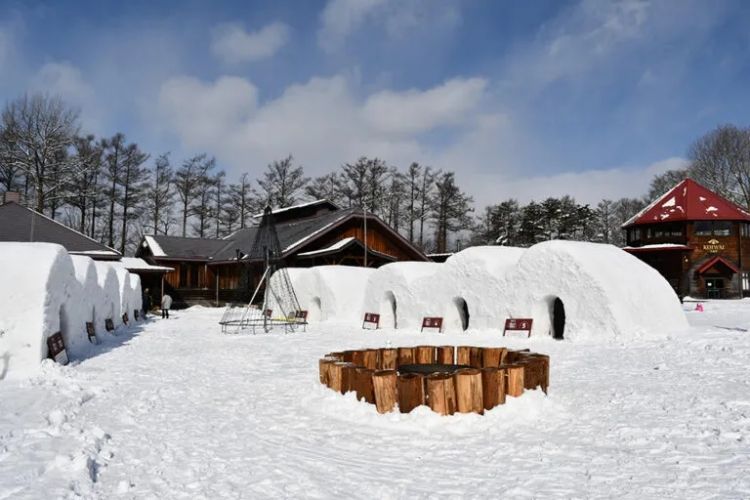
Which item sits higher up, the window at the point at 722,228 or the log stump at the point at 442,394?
the window at the point at 722,228

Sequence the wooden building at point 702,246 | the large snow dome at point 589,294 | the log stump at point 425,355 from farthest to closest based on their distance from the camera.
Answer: the wooden building at point 702,246 → the large snow dome at point 589,294 → the log stump at point 425,355

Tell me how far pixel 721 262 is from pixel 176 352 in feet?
118

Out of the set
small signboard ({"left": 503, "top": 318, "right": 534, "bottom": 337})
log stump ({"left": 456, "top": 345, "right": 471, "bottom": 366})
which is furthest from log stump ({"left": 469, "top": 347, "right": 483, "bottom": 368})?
small signboard ({"left": 503, "top": 318, "right": 534, "bottom": 337})

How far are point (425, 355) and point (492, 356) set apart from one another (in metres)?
1.13

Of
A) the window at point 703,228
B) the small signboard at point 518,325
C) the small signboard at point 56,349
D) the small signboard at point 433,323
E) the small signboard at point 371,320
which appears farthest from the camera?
the window at point 703,228

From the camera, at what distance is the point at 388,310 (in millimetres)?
22281

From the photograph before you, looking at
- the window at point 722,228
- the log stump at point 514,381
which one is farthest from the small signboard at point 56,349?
the window at point 722,228

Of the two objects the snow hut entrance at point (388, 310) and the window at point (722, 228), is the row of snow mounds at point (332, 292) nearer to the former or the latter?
the snow hut entrance at point (388, 310)

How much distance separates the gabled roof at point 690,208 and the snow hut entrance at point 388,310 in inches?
987

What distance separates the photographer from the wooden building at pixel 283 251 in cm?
3244

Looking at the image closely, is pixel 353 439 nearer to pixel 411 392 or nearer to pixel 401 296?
pixel 411 392

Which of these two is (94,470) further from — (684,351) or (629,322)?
(629,322)

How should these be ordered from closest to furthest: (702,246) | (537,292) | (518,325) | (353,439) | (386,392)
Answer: (353,439), (386,392), (537,292), (518,325), (702,246)

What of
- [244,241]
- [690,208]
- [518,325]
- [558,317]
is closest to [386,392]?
[518,325]
